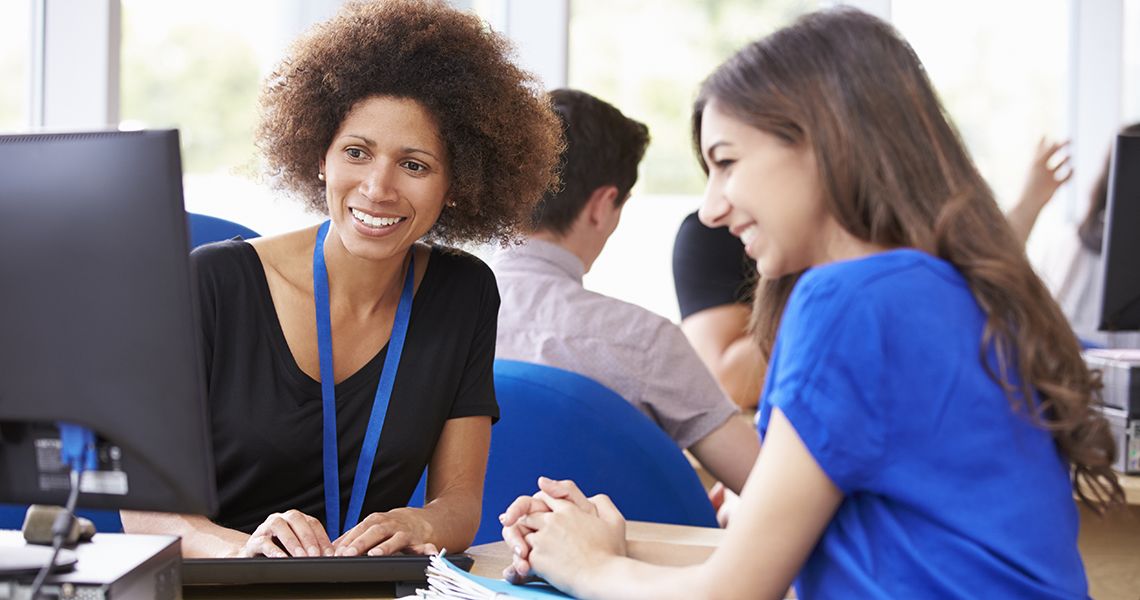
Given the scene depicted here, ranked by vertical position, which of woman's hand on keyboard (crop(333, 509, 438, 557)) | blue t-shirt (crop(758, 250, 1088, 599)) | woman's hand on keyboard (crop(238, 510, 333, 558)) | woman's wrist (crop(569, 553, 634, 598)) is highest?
blue t-shirt (crop(758, 250, 1088, 599))

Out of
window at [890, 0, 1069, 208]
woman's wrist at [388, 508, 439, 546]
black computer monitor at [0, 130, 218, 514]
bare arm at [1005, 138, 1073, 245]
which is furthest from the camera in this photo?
window at [890, 0, 1069, 208]

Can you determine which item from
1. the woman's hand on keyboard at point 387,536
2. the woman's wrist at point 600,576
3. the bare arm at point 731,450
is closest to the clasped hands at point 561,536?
the woman's wrist at point 600,576

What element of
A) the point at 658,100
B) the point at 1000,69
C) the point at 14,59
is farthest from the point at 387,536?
the point at 1000,69

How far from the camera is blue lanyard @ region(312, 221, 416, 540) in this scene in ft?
5.88

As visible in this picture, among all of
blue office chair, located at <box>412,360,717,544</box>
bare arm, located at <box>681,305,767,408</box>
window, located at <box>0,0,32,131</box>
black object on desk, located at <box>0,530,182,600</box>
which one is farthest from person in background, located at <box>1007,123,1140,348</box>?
window, located at <box>0,0,32,131</box>

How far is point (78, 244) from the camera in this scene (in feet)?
3.40

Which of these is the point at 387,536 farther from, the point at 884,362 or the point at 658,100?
the point at 658,100

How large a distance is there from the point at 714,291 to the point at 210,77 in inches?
58.9

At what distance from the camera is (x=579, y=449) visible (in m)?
2.01

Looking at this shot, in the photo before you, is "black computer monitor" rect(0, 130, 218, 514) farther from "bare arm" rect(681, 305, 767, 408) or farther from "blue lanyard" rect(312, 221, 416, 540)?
"bare arm" rect(681, 305, 767, 408)

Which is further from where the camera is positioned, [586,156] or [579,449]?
[586,156]

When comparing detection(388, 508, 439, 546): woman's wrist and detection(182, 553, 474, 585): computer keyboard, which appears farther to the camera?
detection(388, 508, 439, 546): woman's wrist

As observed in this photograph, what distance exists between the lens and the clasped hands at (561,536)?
1279mm

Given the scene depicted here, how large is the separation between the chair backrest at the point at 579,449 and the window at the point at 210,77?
1.45 metres
